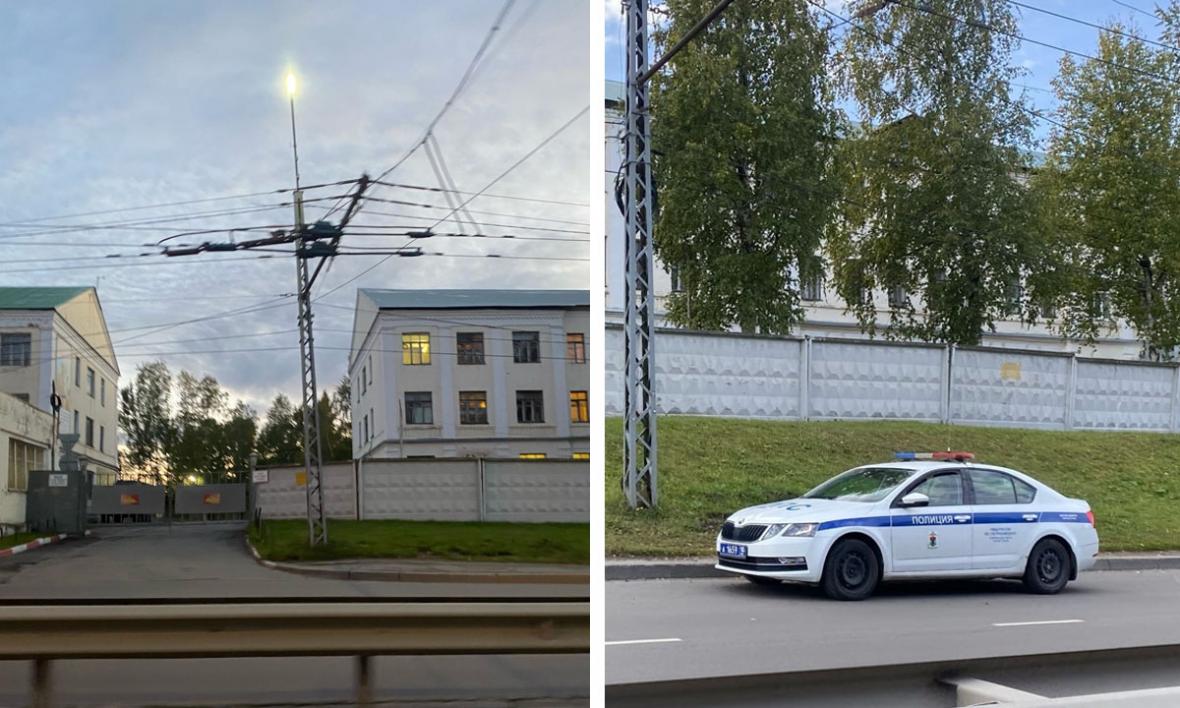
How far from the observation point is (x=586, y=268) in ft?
6.52

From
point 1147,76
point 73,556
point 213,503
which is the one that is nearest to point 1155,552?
point 1147,76

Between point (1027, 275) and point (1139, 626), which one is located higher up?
point (1027, 275)

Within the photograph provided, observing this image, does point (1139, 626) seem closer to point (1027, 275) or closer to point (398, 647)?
point (1027, 275)

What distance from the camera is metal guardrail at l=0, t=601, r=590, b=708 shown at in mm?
1735

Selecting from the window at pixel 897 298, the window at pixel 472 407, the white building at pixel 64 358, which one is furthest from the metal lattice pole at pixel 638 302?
the white building at pixel 64 358

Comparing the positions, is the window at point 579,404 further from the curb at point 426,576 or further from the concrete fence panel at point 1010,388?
the concrete fence panel at point 1010,388

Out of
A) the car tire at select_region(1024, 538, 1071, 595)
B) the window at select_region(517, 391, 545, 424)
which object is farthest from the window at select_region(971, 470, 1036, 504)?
the window at select_region(517, 391, 545, 424)

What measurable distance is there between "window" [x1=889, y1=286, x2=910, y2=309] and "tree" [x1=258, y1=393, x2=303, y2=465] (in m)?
2.13

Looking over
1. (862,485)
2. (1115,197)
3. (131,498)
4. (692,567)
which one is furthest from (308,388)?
(1115,197)

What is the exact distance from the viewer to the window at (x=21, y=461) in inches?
68.9

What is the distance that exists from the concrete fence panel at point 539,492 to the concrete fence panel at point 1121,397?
1949 millimetres

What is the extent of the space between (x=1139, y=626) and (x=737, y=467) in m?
1.15

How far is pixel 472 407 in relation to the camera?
6.08ft

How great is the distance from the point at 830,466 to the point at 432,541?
1.51 m
